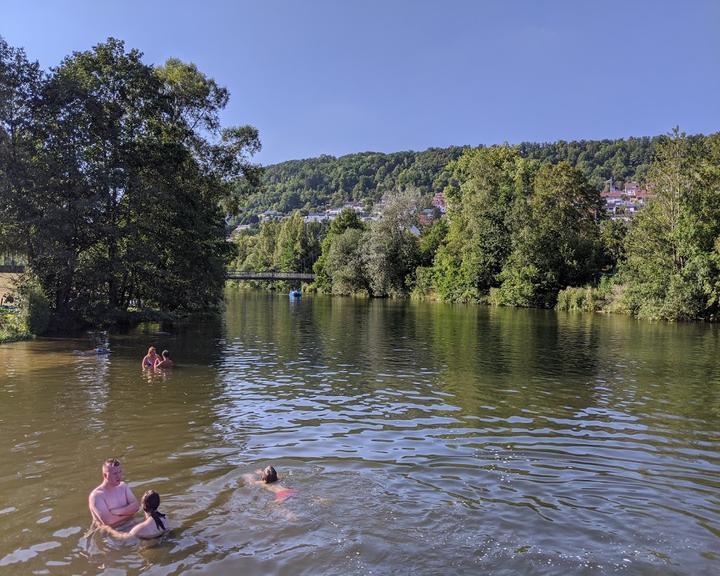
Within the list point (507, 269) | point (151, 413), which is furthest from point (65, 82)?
point (507, 269)

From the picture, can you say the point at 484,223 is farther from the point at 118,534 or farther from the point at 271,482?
the point at 118,534

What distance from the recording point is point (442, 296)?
8225 cm

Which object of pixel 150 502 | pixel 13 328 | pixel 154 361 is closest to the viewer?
pixel 150 502

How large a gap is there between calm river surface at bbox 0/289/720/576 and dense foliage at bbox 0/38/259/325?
8852mm

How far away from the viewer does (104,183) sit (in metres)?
31.8

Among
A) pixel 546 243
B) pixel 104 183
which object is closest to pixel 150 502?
pixel 104 183

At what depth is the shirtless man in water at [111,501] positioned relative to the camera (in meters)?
8.09

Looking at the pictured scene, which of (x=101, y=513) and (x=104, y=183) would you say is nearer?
(x=101, y=513)

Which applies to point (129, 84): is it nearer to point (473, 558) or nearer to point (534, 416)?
point (534, 416)

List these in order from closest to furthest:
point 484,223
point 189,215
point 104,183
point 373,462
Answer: point 373,462, point 104,183, point 189,215, point 484,223

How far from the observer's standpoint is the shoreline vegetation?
29.9 meters

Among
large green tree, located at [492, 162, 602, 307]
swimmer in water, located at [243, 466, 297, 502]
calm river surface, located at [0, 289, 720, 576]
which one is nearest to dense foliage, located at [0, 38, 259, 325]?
calm river surface, located at [0, 289, 720, 576]

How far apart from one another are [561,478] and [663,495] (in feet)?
5.21

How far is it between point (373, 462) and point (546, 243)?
2424 inches
